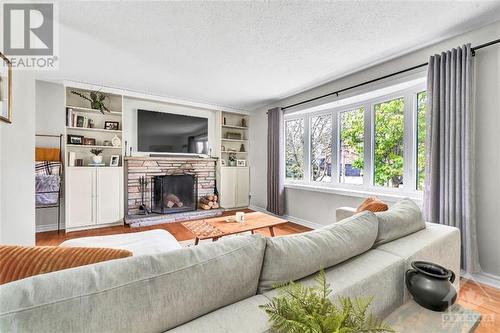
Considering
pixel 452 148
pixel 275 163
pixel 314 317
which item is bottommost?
pixel 314 317

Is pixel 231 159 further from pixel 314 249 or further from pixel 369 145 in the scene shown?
pixel 314 249

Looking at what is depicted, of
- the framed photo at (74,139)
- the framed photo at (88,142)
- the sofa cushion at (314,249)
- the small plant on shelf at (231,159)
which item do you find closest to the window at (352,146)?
the sofa cushion at (314,249)

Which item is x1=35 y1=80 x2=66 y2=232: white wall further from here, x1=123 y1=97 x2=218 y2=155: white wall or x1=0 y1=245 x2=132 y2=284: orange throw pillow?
x1=0 y1=245 x2=132 y2=284: orange throw pillow

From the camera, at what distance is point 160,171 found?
4469 mm

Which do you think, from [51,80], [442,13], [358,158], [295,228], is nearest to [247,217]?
[295,228]

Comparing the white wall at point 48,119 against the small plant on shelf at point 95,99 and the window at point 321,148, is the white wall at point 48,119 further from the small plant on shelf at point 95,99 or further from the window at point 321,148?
the window at point 321,148

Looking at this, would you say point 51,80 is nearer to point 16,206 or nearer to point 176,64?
point 176,64

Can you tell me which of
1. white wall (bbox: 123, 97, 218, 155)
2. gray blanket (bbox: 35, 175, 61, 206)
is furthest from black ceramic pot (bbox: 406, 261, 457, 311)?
white wall (bbox: 123, 97, 218, 155)

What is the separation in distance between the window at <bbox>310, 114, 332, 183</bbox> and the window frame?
7 centimetres

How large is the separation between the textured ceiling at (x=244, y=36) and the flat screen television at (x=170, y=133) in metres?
0.99

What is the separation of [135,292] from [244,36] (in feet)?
7.67

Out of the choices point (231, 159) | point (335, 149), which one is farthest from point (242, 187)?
point (335, 149)

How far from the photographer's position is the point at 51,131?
11.9ft

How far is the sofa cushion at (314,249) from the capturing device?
2.91 ft
